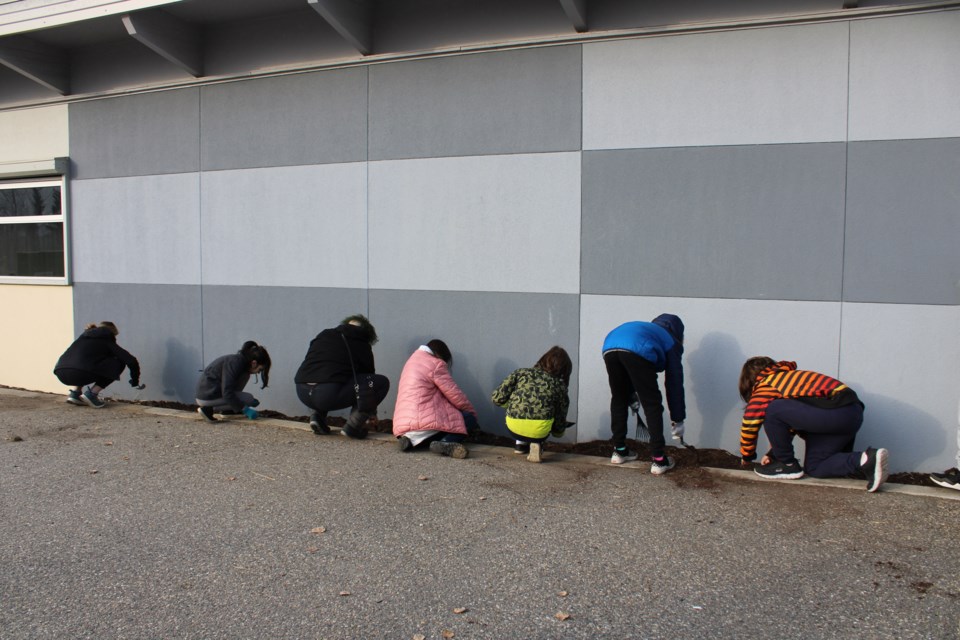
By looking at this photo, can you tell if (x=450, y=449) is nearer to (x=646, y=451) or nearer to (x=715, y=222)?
(x=646, y=451)

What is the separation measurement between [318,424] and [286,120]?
3440mm

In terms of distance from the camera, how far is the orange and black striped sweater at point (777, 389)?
5.58 metres

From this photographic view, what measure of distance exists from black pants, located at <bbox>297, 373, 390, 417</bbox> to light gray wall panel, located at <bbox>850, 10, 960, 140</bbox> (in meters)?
4.77

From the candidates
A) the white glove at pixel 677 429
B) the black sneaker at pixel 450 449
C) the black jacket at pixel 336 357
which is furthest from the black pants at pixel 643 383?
the black jacket at pixel 336 357

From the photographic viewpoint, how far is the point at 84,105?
9508 mm

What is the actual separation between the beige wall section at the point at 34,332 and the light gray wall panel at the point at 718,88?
7383 mm

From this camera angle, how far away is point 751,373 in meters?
5.88

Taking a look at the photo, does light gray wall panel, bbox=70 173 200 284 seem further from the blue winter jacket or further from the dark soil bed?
the blue winter jacket

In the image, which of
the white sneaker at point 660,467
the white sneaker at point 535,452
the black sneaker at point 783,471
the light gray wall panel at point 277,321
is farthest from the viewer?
the light gray wall panel at point 277,321

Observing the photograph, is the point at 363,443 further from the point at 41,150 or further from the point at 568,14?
the point at 41,150

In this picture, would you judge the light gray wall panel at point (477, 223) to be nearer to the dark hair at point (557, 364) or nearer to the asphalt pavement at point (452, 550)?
the dark hair at point (557, 364)

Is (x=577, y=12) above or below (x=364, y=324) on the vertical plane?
above

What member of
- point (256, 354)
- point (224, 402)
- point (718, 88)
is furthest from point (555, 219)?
point (224, 402)

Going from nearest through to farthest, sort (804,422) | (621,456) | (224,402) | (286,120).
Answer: (804,422) < (621,456) < (224,402) < (286,120)
